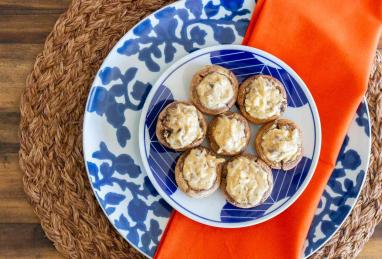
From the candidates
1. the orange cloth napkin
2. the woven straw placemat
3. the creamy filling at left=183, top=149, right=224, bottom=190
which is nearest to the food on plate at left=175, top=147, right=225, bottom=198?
the creamy filling at left=183, top=149, right=224, bottom=190

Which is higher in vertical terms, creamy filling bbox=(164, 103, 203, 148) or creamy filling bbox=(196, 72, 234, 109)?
→ creamy filling bbox=(196, 72, 234, 109)

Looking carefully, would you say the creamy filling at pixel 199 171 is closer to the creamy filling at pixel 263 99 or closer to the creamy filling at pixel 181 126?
the creamy filling at pixel 181 126

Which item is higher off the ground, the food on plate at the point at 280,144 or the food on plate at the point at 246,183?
the food on plate at the point at 280,144

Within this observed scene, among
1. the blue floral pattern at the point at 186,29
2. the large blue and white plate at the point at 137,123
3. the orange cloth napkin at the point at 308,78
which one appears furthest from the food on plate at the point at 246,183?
the blue floral pattern at the point at 186,29

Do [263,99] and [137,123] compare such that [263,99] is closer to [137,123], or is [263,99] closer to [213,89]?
[213,89]

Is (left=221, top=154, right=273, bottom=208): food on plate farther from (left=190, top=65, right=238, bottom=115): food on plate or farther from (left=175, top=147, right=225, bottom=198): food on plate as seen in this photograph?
(left=190, top=65, right=238, bottom=115): food on plate

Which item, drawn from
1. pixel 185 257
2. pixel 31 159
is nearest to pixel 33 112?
pixel 31 159

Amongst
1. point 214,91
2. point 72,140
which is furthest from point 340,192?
point 72,140
